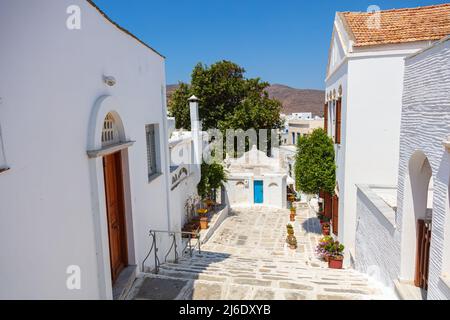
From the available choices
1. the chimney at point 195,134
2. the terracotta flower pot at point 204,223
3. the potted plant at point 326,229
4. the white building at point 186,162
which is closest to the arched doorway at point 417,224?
the white building at point 186,162

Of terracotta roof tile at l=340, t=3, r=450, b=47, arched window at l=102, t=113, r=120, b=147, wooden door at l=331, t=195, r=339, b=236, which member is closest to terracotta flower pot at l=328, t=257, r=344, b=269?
wooden door at l=331, t=195, r=339, b=236

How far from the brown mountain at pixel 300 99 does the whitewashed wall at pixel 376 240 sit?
312 feet

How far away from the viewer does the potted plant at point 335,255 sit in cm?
968

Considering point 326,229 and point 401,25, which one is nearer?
point 401,25

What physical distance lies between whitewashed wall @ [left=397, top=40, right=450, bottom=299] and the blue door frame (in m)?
14.6

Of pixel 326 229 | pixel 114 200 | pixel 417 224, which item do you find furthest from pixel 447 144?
pixel 326 229

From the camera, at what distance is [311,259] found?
10914 millimetres

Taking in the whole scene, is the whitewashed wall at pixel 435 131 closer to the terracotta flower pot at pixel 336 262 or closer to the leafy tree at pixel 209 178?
the terracotta flower pot at pixel 336 262

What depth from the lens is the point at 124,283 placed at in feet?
16.7

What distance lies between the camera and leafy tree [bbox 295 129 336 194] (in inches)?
455

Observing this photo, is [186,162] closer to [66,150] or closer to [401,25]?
[401,25]

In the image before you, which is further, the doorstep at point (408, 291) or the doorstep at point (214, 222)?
the doorstep at point (214, 222)

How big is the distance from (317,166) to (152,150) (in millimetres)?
6275
